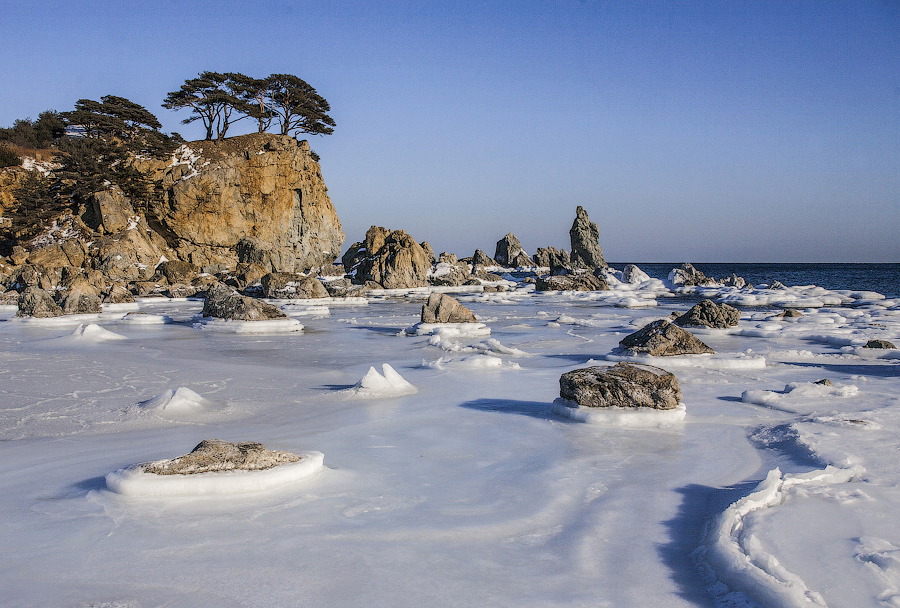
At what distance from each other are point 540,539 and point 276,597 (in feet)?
4.99

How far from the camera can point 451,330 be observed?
14820mm

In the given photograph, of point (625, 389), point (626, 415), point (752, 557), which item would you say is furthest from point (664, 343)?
point (752, 557)

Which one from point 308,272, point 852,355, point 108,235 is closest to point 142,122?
point 108,235

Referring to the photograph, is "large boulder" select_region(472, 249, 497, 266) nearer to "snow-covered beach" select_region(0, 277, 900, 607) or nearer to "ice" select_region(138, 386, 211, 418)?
"snow-covered beach" select_region(0, 277, 900, 607)

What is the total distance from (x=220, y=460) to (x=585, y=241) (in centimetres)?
7049

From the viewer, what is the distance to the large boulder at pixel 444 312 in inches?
628

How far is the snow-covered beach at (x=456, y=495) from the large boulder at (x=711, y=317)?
6.26 meters

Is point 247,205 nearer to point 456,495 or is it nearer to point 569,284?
point 569,284

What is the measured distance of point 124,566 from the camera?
3.00 metres

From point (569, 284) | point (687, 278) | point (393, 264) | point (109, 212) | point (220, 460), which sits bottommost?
point (220, 460)

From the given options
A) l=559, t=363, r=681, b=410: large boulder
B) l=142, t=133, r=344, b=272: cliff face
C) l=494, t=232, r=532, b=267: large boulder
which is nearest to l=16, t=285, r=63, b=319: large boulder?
l=559, t=363, r=681, b=410: large boulder

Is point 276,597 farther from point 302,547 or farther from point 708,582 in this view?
point 708,582

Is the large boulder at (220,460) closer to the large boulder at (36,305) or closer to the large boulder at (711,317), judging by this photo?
the large boulder at (711,317)

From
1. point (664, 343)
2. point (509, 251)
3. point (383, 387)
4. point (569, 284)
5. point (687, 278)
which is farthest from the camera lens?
point (509, 251)
